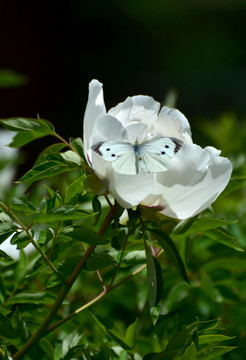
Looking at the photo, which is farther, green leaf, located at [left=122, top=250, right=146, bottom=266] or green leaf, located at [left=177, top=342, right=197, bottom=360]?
green leaf, located at [left=122, top=250, right=146, bottom=266]

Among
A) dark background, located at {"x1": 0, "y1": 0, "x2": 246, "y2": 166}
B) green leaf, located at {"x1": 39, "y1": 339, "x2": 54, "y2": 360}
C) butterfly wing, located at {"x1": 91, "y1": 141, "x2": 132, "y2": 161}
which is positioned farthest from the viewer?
dark background, located at {"x1": 0, "y1": 0, "x2": 246, "y2": 166}

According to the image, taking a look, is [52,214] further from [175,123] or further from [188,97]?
[188,97]

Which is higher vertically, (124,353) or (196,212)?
(196,212)

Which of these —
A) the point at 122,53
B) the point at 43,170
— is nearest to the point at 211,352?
the point at 43,170

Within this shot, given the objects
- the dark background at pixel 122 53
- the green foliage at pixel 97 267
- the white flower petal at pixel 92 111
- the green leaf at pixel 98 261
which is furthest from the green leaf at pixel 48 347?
the dark background at pixel 122 53

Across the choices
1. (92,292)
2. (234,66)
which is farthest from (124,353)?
(234,66)

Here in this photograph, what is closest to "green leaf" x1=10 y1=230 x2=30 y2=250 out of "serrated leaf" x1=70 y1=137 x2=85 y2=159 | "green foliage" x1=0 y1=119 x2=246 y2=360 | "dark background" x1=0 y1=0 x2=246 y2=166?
"green foliage" x1=0 y1=119 x2=246 y2=360

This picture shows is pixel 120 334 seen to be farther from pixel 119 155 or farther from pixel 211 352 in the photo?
pixel 119 155

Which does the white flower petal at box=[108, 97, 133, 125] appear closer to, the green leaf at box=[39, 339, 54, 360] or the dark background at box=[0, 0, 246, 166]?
the green leaf at box=[39, 339, 54, 360]
